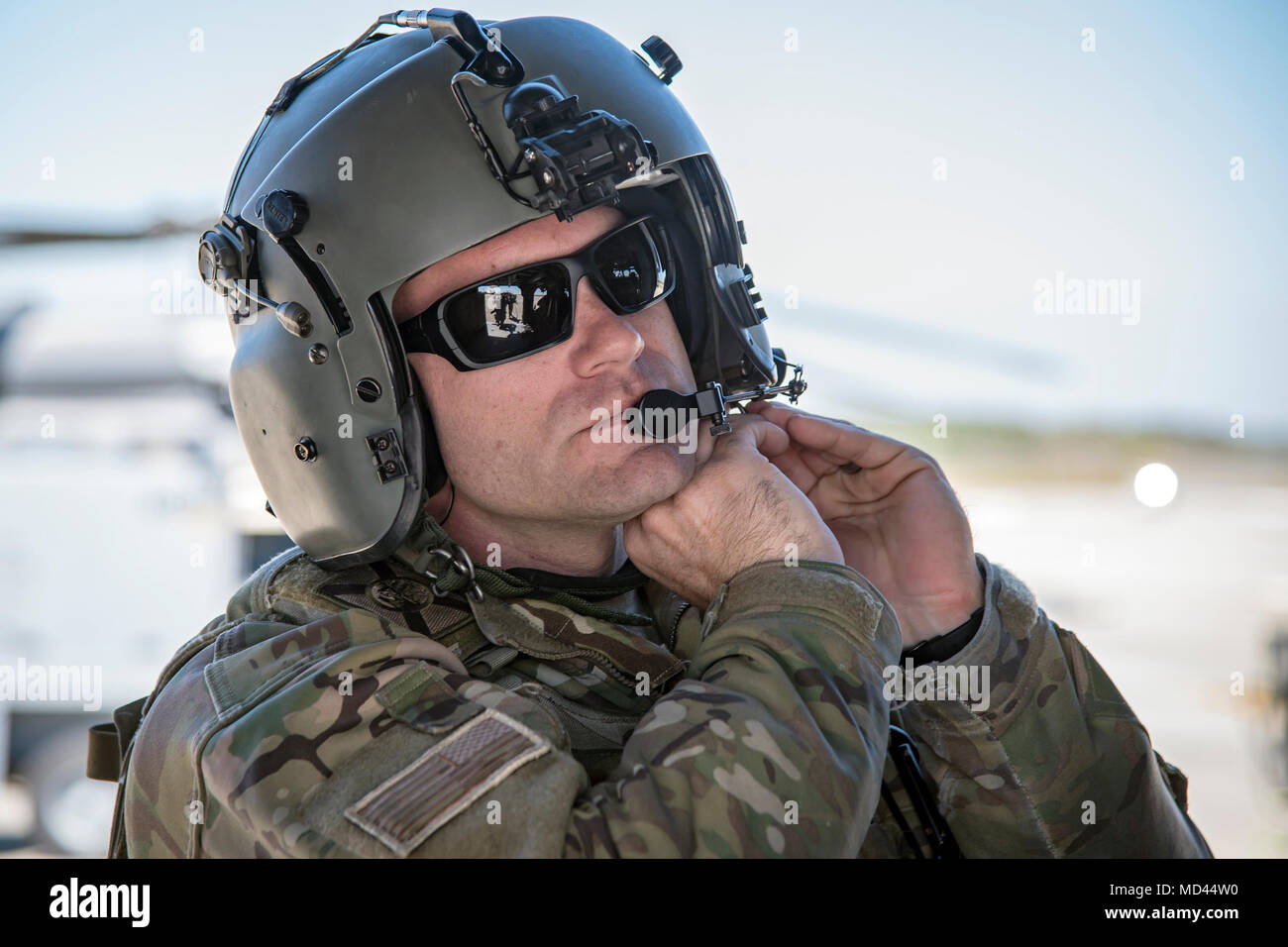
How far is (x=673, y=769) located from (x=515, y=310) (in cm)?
65

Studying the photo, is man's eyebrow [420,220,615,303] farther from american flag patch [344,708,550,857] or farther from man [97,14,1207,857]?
american flag patch [344,708,550,857]

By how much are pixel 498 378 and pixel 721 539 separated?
0.37 meters

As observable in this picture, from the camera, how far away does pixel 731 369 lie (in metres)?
1.69

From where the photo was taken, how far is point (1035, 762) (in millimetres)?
1374

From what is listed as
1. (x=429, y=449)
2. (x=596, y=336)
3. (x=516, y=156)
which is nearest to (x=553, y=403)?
(x=596, y=336)

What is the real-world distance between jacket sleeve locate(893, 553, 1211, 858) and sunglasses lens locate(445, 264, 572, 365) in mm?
685

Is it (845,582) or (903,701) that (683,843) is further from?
(903,701)

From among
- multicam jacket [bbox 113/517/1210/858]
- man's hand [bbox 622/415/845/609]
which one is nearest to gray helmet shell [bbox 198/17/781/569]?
multicam jacket [bbox 113/517/1210/858]

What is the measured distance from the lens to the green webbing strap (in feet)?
4.58

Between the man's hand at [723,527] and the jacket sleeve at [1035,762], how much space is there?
291 millimetres

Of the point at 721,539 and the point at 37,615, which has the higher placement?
the point at 721,539

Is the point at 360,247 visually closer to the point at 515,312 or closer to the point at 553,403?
the point at 515,312

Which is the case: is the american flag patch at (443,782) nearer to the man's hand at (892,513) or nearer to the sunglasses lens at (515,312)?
the sunglasses lens at (515,312)
